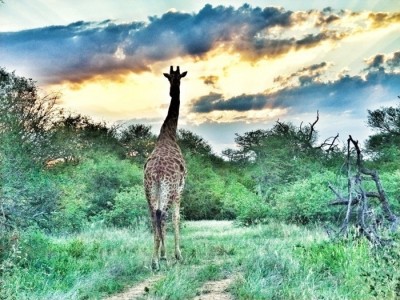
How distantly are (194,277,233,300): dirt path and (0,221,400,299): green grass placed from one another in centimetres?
12

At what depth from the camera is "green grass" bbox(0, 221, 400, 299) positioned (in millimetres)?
7082

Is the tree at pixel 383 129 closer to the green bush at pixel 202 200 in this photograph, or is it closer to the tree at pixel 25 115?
Answer: the green bush at pixel 202 200

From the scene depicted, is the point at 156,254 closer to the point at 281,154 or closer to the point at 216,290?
the point at 216,290

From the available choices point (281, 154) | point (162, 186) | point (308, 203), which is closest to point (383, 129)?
point (281, 154)

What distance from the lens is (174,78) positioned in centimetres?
1491

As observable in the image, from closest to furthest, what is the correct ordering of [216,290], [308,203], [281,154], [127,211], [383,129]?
[216,290] → [308,203] → [127,211] → [281,154] → [383,129]

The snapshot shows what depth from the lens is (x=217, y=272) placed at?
9.92m

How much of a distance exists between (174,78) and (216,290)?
7.74 meters

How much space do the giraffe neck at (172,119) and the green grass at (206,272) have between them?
3257 millimetres

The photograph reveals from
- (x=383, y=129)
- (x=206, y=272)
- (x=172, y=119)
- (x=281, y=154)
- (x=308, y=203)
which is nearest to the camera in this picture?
(x=206, y=272)

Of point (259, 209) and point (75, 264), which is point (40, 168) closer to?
point (259, 209)

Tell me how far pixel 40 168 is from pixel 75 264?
10015 millimetres

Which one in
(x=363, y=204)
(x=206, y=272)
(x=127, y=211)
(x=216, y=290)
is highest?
(x=127, y=211)

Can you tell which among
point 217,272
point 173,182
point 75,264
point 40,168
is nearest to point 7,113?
point 40,168
